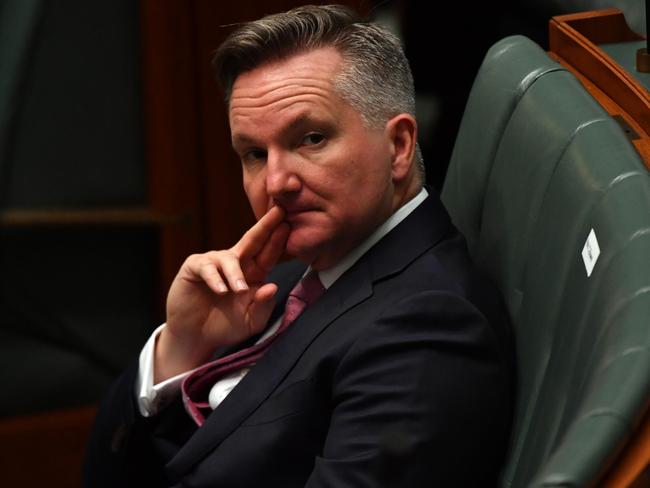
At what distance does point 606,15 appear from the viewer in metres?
1.77

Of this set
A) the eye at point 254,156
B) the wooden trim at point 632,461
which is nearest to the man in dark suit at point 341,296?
the eye at point 254,156

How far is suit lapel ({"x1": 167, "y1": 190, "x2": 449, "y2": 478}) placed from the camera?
1.49m

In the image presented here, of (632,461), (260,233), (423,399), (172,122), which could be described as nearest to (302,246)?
(260,233)

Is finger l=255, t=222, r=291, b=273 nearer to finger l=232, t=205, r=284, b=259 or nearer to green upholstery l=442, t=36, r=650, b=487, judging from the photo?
finger l=232, t=205, r=284, b=259

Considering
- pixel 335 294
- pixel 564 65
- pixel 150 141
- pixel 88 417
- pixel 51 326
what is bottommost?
pixel 88 417

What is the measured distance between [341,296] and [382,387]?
0.69 feet

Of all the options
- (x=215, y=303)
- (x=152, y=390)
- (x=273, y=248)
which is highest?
(x=273, y=248)

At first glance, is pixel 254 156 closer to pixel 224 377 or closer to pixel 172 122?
pixel 224 377

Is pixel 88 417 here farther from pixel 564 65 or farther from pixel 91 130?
pixel 564 65

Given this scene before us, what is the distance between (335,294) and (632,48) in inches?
21.4

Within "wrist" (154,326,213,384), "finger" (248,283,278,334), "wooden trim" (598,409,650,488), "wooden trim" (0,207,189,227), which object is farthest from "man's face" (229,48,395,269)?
"wooden trim" (0,207,189,227)

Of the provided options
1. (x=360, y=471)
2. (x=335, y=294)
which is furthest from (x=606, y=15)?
(x=360, y=471)

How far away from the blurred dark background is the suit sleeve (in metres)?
1.21

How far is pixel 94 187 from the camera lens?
8.61ft
